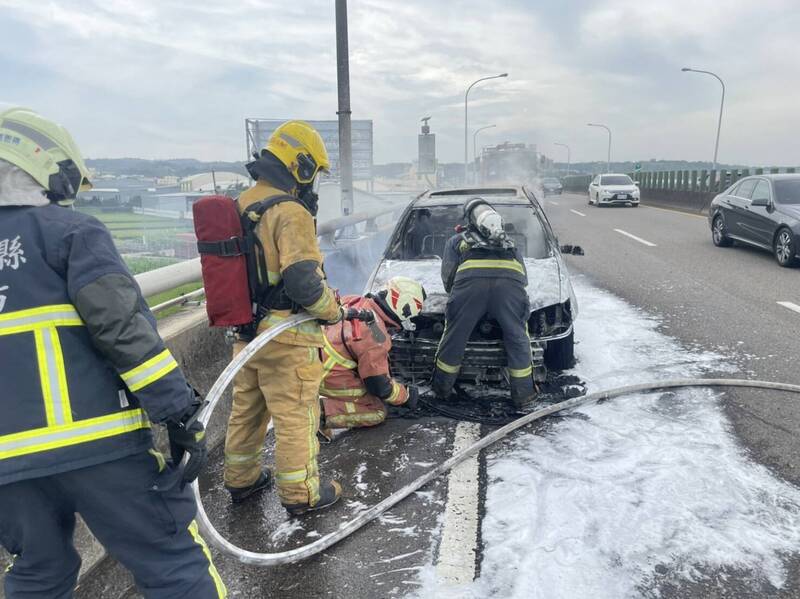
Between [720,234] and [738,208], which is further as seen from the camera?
[720,234]

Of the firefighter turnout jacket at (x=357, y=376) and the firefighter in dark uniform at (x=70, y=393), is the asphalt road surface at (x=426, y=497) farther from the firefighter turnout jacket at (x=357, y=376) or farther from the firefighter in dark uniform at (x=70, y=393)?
the firefighter in dark uniform at (x=70, y=393)

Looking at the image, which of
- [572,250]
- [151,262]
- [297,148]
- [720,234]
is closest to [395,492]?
[297,148]

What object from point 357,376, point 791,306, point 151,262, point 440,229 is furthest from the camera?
point 791,306

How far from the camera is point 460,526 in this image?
2.96 meters

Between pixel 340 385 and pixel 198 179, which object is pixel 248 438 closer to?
pixel 340 385

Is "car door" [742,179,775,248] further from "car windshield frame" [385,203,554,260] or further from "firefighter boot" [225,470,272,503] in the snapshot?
"firefighter boot" [225,470,272,503]

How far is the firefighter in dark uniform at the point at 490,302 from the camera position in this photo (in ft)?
14.1

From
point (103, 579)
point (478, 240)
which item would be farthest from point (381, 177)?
point (103, 579)

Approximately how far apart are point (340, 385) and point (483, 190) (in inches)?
128

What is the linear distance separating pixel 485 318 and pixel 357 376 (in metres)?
1.09

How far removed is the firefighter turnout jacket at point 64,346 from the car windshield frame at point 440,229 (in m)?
4.03

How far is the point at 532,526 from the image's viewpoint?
2.90 m

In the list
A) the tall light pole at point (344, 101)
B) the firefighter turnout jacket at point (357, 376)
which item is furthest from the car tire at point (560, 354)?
the tall light pole at point (344, 101)

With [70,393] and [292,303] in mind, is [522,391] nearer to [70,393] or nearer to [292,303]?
[292,303]
